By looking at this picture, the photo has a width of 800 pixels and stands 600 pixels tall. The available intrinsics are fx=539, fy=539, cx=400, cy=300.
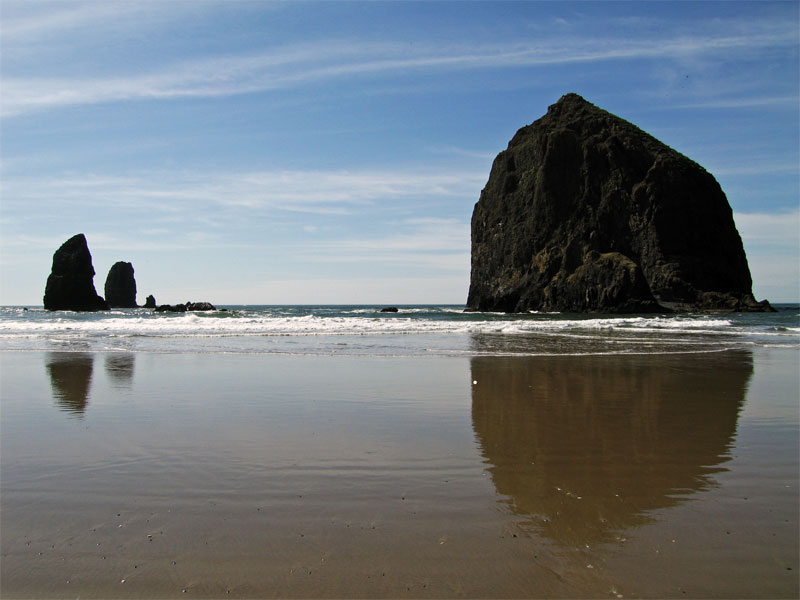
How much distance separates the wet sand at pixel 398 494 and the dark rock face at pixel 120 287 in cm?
11635

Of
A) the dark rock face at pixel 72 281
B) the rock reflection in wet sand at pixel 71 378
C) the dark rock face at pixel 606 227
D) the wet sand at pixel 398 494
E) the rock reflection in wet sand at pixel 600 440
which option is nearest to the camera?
the wet sand at pixel 398 494

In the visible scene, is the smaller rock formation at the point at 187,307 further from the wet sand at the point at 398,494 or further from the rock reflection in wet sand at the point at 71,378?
the wet sand at the point at 398,494

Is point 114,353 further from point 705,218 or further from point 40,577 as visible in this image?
point 705,218

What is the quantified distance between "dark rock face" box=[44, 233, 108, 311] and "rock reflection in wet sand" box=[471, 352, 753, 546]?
281 ft

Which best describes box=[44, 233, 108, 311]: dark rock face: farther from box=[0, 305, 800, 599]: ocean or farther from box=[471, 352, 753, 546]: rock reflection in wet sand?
box=[471, 352, 753, 546]: rock reflection in wet sand

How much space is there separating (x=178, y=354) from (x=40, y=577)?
43.6 feet

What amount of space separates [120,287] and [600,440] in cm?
12393

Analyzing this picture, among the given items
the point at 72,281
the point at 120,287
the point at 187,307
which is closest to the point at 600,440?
the point at 187,307

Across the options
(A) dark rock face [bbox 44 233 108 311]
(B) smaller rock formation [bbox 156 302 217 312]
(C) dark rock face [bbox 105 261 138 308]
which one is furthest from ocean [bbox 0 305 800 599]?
(C) dark rock face [bbox 105 261 138 308]

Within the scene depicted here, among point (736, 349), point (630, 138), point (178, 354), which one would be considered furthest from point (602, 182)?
point (178, 354)

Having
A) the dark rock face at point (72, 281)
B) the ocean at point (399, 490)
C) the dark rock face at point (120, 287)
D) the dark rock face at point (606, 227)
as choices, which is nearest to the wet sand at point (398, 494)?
the ocean at point (399, 490)

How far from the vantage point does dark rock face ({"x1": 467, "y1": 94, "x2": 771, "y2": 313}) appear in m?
63.7

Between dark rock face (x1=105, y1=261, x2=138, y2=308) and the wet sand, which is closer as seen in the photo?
the wet sand

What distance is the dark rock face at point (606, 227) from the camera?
63719 millimetres
